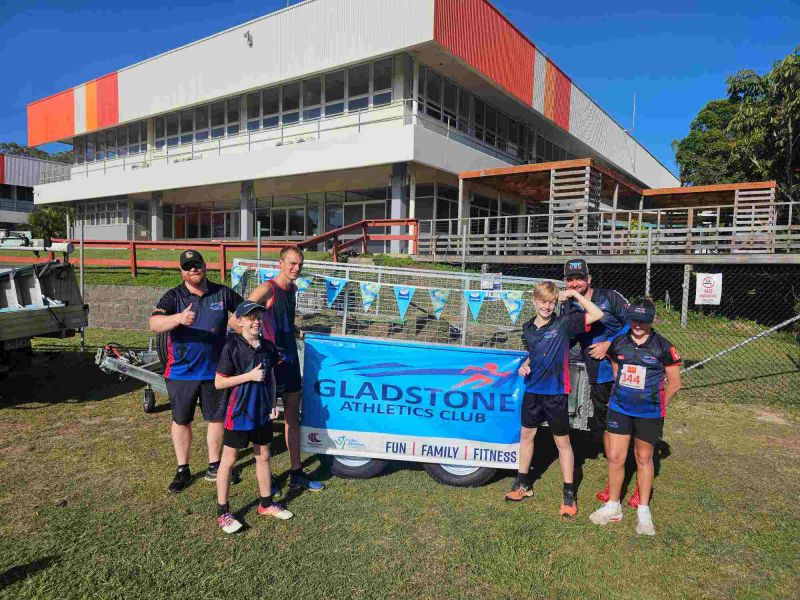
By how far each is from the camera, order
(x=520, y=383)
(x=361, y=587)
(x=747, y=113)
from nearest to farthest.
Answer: (x=361, y=587) → (x=520, y=383) → (x=747, y=113)

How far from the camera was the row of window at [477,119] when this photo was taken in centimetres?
1839

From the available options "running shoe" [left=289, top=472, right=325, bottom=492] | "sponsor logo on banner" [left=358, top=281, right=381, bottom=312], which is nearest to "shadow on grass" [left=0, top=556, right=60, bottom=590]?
"running shoe" [left=289, top=472, right=325, bottom=492]

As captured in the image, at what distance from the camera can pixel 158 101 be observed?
2417cm

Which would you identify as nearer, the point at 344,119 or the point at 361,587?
the point at 361,587

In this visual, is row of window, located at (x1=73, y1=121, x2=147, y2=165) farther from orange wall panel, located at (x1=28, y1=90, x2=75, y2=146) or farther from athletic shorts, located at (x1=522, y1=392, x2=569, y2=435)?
athletic shorts, located at (x1=522, y1=392, x2=569, y2=435)

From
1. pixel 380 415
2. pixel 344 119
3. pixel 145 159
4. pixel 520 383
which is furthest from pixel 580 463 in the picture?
pixel 145 159

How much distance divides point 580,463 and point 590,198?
1378cm

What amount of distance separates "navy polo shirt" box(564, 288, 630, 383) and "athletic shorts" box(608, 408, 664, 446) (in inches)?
20.7

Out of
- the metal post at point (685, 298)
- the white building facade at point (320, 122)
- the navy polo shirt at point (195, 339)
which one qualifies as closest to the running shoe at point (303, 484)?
the navy polo shirt at point (195, 339)

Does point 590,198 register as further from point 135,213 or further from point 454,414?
point 135,213

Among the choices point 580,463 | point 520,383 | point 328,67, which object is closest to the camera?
point 520,383

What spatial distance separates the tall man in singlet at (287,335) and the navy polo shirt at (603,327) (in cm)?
229

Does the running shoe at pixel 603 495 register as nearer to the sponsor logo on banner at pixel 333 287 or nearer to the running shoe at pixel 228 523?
the running shoe at pixel 228 523

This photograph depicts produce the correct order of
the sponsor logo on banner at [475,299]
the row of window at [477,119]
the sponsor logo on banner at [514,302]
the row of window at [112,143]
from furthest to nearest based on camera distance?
the row of window at [112,143] → the row of window at [477,119] → the sponsor logo on banner at [475,299] → the sponsor logo on banner at [514,302]
